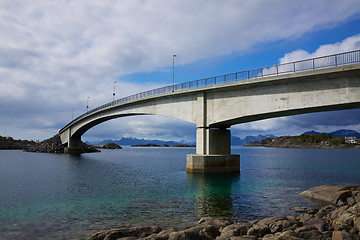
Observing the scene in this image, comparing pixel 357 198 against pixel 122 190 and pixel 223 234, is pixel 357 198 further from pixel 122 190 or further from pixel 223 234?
pixel 122 190

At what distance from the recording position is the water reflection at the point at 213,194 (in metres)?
14.4

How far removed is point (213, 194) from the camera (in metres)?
19.3

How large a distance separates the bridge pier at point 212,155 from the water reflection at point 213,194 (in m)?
0.89

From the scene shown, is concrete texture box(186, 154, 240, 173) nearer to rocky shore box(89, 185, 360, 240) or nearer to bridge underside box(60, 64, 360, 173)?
bridge underside box(60, 64, 360, 173)

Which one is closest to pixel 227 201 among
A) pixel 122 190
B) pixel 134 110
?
pixel 122 190

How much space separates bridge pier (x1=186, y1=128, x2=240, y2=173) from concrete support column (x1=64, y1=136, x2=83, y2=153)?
197 ft

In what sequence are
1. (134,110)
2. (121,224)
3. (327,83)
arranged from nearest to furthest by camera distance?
(121,224) < (327,83) < (134,110)

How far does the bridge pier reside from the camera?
94.6ft

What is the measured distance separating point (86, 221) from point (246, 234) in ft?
24.1

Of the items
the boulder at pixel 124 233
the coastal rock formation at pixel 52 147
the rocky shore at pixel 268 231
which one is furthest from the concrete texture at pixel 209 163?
the coastal rock formation at pixel 52 147

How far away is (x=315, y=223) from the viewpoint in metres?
10.3

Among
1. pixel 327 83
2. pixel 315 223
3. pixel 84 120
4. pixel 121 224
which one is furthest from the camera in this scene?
pixel 84 120

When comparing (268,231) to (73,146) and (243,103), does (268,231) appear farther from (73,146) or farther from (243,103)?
(73,146)

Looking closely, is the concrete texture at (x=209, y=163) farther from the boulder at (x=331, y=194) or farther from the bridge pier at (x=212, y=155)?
the boulder at (x=331, y=194)
